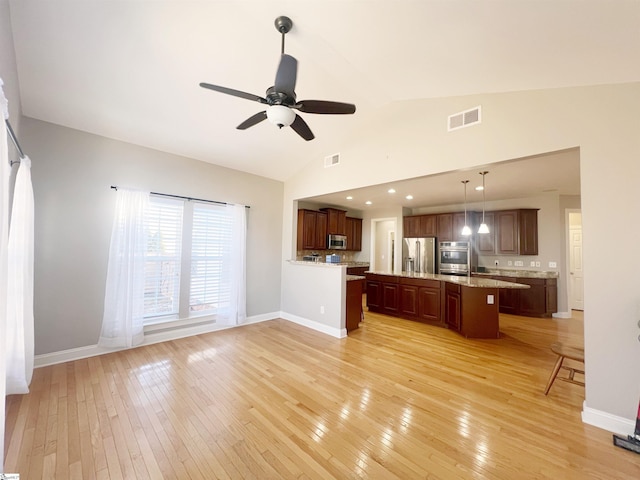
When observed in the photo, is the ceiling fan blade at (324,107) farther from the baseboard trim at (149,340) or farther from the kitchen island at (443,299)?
the baseboard trim at (149,340)

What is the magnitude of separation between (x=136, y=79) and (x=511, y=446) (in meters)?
4.70

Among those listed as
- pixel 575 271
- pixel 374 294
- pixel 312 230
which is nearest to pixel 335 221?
pixel 312 230

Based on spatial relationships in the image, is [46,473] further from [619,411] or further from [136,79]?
[619,411]

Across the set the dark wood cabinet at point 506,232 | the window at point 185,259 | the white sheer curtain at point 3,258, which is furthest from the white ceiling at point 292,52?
the dark wood cabinet at point 506,232

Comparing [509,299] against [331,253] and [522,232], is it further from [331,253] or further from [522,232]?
[331,253]

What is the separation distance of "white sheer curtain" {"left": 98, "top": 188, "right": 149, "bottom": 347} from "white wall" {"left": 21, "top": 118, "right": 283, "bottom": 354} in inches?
5.5

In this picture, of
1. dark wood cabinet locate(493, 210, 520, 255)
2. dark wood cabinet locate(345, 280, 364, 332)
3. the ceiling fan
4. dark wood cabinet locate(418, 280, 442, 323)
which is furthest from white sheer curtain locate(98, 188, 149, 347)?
dark wood cabinet locate(493, 210, 520, 255)

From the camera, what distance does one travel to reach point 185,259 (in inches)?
163

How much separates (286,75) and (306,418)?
269 cm

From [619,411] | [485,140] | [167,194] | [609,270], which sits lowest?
[619,411]

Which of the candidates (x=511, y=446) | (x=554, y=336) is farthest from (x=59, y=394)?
(x=554, y=336)

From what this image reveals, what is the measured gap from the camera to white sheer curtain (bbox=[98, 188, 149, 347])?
3.36 meters

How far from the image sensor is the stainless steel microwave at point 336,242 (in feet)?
21.9

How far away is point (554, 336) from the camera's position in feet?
13.7
